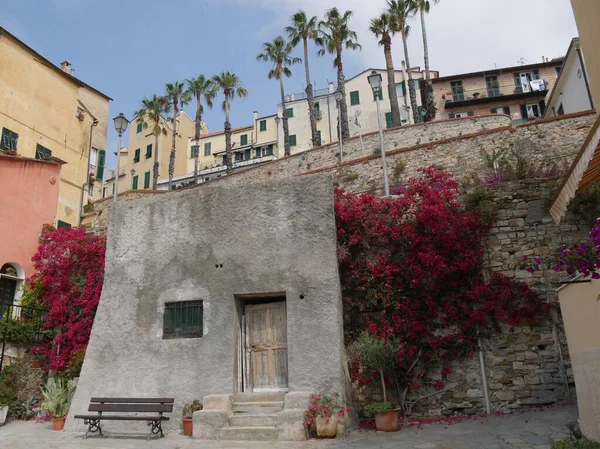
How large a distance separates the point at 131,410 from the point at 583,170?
8879 mm

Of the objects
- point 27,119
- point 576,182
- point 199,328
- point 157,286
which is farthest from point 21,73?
point 576,182

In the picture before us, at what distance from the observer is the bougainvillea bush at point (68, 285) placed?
12.4 meters

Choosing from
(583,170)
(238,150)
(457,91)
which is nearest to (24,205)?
(583,170)

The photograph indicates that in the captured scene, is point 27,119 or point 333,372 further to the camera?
point 27,119

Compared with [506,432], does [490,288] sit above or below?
above

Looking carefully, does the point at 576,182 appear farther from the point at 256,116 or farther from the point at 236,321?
the point at 256,116

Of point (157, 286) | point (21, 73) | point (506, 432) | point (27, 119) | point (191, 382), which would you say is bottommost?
point (506, 432)

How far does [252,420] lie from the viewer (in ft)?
28.8

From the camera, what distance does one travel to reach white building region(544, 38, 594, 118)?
24922 millimetres

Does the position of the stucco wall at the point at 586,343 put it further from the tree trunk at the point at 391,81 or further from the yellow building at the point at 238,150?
the yellow building at the point at 238,150

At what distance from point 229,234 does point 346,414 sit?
436 cm

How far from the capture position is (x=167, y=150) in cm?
4819

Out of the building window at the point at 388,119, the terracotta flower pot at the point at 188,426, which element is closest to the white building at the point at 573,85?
the building window at the point at 388,119

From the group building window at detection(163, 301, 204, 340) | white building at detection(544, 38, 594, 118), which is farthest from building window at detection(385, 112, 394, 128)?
building window at detection(163, 301, 204, 340)
